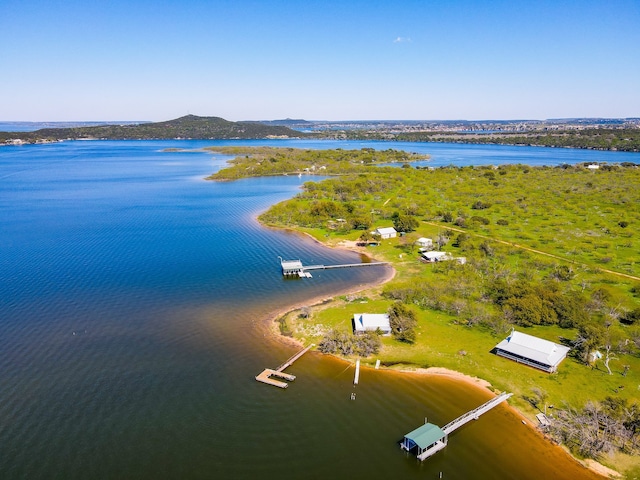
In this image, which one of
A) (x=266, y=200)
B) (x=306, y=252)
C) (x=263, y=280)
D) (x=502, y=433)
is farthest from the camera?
(x=266, y=200)

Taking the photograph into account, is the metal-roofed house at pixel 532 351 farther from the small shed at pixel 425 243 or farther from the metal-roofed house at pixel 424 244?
the small shed at pixel 425 243

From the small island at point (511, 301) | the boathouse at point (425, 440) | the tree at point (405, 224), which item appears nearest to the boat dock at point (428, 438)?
the boathouse at point (425, 440)

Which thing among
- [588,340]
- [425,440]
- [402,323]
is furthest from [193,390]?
[588,340]

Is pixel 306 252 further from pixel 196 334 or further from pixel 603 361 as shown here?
pixel 603 361

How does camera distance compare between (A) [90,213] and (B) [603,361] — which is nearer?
(B) [603,361]

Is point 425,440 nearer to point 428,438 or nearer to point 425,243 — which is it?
point 428,438

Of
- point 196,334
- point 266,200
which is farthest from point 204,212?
point 196,334
